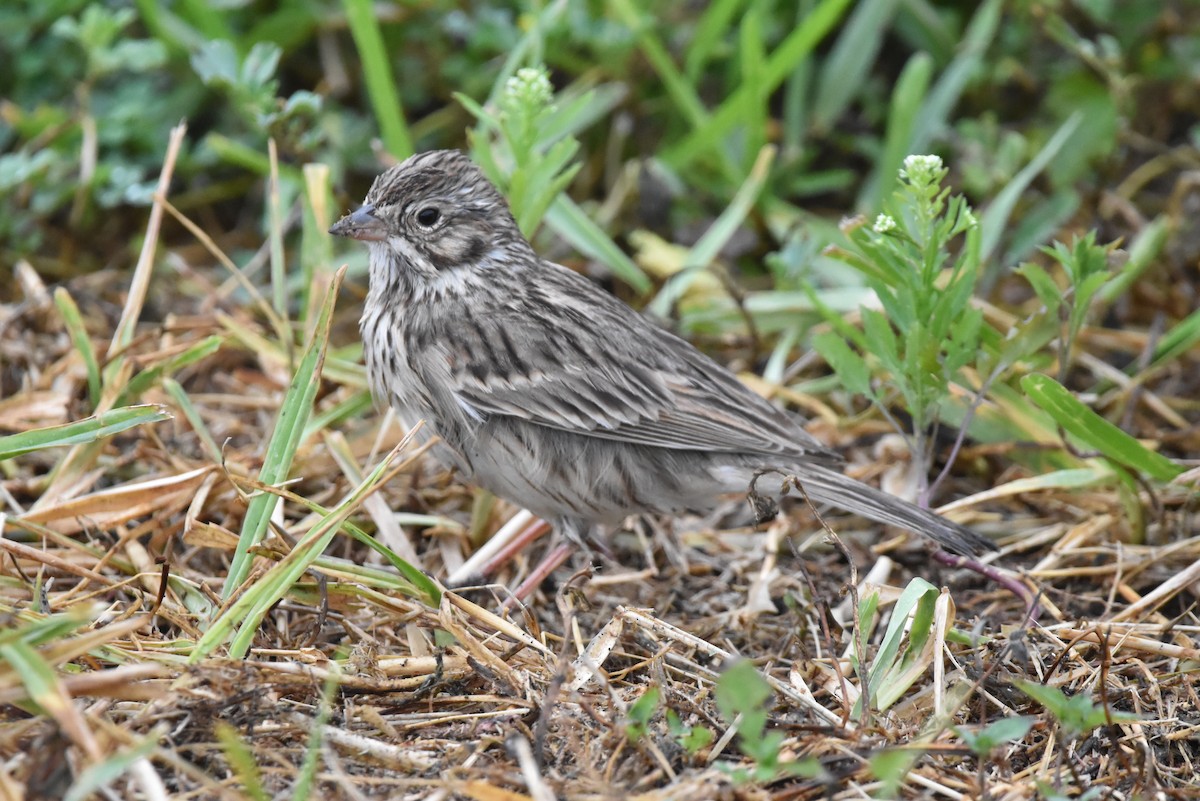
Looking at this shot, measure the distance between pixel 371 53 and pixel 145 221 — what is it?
1367 millimetres

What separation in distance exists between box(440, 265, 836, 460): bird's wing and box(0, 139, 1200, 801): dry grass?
43cm

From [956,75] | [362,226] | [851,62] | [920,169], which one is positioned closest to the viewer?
[920,169]

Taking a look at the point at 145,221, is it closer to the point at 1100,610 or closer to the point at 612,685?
the point at 612,685

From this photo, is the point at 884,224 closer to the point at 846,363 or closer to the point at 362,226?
the point at 846,363

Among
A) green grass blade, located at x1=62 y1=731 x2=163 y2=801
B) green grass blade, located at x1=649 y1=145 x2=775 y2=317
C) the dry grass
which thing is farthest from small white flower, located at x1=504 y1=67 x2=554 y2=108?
green grass blade, located at x1=62 y1=731 x2=163 y2=801

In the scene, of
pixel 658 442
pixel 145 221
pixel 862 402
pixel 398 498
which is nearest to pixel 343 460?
pixel 398 498

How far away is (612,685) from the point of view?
10.8ft

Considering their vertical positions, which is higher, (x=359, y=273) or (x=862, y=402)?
(x=359, y=273)

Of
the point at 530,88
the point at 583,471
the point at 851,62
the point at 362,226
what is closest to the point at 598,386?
the point at 583,471

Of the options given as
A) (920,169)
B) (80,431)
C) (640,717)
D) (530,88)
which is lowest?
(640,717)

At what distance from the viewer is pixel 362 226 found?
3.96 metres

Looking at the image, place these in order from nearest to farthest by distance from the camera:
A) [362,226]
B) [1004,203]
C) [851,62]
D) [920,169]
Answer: [920,169] → [362,226] → [1004,203] → [851,62]

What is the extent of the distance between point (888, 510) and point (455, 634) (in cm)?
125

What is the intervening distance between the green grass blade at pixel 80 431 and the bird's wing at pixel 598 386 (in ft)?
2.91
